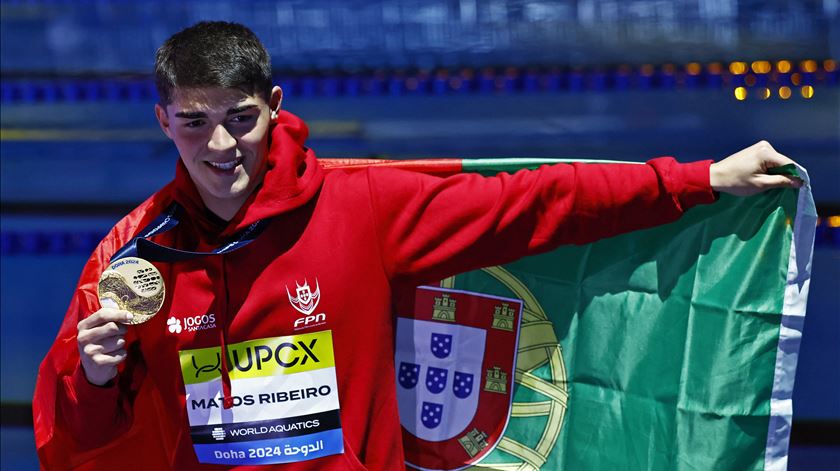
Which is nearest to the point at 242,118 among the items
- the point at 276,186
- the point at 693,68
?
the point at 276,186

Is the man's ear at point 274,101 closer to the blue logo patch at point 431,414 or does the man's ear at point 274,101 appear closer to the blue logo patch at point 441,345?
the blue logo patch at point 441,345

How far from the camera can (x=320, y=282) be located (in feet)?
5.66

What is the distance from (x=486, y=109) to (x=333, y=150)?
38 cm

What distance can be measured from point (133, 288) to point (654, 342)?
3.14 feet

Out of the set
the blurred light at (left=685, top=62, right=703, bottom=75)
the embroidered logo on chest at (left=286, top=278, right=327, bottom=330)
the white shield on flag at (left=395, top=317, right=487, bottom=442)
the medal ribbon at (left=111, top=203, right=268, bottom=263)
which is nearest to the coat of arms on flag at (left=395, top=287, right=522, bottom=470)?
the white shield on flag at (left=395, top=317, right=487, bottom=442)

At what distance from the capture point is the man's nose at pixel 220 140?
1.66 meters

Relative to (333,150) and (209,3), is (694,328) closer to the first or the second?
(333,150)

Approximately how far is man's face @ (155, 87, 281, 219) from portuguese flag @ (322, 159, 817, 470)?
290 millimetres

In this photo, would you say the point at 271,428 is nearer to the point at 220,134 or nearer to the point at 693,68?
the point at 220,134

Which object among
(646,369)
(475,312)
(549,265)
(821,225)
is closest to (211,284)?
(475,312)

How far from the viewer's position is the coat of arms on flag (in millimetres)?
1952

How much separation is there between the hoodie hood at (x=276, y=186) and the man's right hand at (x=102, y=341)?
0.76 ft

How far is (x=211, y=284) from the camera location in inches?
68.4

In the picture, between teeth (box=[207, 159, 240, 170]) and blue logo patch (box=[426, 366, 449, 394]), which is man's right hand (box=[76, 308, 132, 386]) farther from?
blue logo patch (box=[426, 366, 449, 394])
